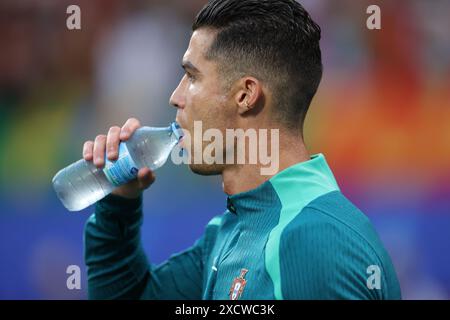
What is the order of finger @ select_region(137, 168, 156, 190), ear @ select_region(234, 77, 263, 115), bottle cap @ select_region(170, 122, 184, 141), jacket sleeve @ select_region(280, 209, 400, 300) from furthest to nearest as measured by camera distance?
finger @ select_region(137, 168, 156, 190) → bottle cap @ select_region(170, 122, 184, 141) → ear @ select_region(234, 77, 263, 115) → jacket sleeve @ select_region(280, 209, 400, 300)

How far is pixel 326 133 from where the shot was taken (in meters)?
4.28

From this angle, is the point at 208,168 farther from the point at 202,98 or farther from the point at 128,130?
the point at 128,130

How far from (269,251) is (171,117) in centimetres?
262

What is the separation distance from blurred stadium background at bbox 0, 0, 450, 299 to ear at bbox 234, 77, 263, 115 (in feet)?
7.30

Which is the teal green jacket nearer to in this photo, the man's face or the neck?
the neck

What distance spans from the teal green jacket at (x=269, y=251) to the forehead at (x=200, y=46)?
0.43 m

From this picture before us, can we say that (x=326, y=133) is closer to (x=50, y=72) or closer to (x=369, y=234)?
(x=50, y=72)

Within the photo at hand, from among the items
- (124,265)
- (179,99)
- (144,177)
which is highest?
(179,99)

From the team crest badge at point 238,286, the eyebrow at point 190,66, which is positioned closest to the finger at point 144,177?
the eyebrow at point 190,66

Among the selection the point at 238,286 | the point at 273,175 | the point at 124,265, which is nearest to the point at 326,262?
the point at 238,286

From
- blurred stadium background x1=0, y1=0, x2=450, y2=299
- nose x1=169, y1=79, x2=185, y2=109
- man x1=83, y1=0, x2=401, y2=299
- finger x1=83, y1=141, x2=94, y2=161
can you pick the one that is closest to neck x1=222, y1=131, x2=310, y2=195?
man x1=83, y1=0, x2=401, y2=299

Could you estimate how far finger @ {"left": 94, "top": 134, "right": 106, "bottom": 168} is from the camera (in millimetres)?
2225

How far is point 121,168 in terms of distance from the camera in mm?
2211

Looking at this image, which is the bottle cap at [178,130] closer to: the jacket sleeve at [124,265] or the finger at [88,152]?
the finger at [88,152]
